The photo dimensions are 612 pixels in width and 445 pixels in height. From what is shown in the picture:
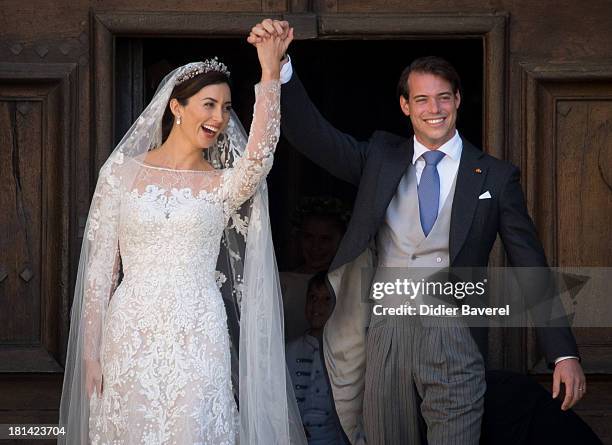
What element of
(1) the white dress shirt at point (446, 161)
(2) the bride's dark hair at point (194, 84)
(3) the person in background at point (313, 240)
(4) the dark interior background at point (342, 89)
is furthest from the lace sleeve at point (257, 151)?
(4) the dark interior background at point (342, 89)

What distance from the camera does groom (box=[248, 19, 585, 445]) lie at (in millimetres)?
3912

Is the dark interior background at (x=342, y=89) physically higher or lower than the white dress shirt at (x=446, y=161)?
higher

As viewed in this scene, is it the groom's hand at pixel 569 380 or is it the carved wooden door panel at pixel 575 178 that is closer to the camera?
the groom's hand at pixel 569 380

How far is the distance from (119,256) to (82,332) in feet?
0.96

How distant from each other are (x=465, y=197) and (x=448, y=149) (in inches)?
7.7

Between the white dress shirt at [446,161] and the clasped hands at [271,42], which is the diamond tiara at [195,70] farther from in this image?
the white dress shirt at [446,161]

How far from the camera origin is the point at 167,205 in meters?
4.01

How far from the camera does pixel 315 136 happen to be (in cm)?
401

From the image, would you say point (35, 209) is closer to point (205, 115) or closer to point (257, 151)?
point (205, 115)

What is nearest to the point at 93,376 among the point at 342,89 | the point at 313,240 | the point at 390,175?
the point at 390,175

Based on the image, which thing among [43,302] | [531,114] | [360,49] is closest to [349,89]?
[360,49]

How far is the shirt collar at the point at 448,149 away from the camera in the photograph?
Answer: 4055mm

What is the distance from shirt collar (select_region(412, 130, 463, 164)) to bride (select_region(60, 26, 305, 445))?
1.55 feet

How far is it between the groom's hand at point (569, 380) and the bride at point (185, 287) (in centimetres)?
88
